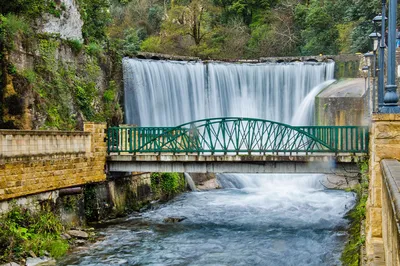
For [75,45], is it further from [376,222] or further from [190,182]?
[376,222]

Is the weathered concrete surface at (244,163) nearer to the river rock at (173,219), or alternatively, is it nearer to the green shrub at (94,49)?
the river rock at (173,219)

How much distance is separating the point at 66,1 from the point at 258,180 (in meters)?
14.2

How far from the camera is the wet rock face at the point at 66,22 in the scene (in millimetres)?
23828

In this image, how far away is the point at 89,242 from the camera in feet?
52.0

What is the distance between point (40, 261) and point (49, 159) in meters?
4.00

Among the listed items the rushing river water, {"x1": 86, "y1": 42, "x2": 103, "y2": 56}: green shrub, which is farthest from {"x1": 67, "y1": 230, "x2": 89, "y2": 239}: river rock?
{"x1": 86, "y1": 42, "x2": 103, "y2": 56}: green shrub

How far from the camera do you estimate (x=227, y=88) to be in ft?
116

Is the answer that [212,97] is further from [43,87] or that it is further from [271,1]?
[271,1]

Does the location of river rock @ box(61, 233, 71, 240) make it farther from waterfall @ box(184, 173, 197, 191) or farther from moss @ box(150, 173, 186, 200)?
waterfall @ box(184, 173, 197, 191)

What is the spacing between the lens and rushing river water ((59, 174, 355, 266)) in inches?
557

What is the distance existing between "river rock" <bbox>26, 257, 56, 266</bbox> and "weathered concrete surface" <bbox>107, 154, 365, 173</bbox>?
6.36m

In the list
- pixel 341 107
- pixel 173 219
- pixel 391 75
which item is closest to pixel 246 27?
pixel 341 107

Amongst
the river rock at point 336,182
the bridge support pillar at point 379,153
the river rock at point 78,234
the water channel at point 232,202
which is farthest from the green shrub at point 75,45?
the bridge support pillar at point 379,153

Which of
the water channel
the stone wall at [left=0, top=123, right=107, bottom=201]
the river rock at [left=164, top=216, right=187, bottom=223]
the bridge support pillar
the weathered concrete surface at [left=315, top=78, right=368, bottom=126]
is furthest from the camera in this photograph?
the weathered concrete surface at [left=315, top=78, right=368, bottom=126]
